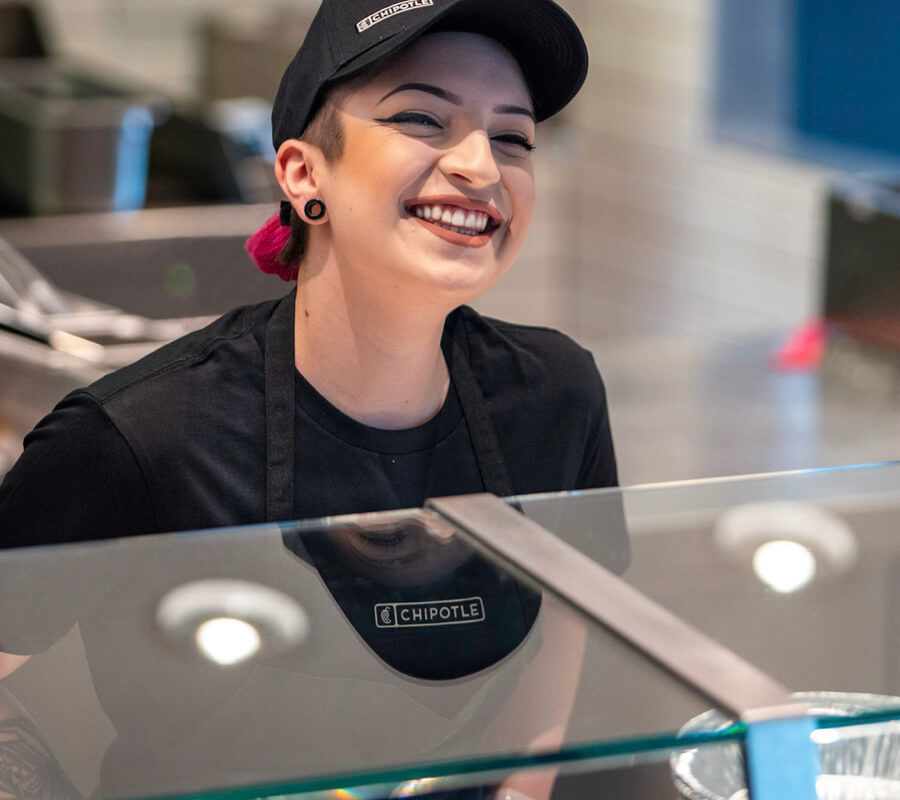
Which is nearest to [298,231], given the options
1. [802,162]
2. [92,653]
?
[92,653]

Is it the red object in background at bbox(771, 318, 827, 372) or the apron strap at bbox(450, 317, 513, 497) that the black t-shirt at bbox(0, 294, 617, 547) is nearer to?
the apron strap at bbox(450, 317, 513, 497)

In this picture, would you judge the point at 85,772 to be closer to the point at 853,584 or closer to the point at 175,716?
the point at 175,716

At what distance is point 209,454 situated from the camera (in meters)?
1.03

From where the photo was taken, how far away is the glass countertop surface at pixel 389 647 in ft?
1.89

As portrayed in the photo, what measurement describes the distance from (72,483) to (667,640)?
519mm

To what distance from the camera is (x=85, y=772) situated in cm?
59

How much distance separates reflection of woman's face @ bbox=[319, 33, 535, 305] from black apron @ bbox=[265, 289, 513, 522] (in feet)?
0.33

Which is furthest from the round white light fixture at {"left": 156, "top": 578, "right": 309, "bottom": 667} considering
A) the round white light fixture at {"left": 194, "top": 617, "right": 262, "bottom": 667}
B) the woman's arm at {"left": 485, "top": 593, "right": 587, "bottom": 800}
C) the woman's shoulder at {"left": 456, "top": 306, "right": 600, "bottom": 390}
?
the woman's shoulder at {"left": 456, "top": 306, "right": 600, "bottom": 390}

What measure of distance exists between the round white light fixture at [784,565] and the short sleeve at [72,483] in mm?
467

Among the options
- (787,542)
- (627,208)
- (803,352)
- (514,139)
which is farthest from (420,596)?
(627,208)

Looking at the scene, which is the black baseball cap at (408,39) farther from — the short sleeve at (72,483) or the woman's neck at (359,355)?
the short sleeve at (72,483)

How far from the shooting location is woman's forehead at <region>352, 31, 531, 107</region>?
1.01 m

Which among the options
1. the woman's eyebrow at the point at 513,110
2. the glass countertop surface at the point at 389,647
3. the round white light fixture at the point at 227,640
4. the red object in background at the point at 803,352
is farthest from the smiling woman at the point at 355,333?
the red object in background at the point at 803,352

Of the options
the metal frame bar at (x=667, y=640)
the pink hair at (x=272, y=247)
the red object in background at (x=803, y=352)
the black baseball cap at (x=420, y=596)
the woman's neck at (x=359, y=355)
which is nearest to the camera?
the metal frame bar at (x=667, y=640)
